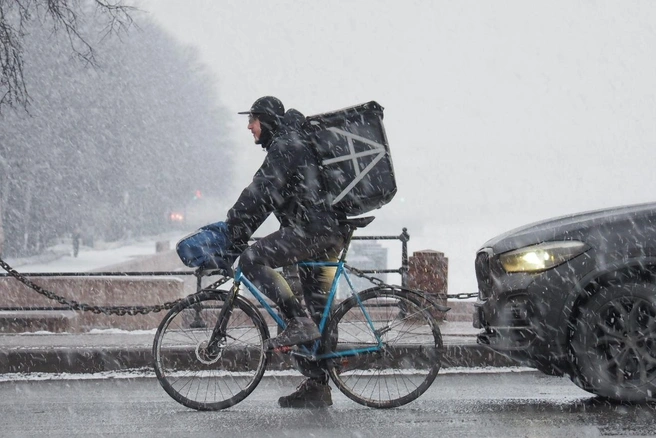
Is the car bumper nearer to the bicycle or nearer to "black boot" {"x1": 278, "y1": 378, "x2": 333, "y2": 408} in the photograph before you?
the bicycle

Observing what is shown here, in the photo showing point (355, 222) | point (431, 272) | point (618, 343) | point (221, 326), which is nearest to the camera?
point (618, 343)

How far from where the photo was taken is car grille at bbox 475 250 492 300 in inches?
224

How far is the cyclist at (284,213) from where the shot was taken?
17.6ft

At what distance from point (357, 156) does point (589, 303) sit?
5.61ft

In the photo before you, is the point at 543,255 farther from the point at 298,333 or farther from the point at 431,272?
the point at 431,272

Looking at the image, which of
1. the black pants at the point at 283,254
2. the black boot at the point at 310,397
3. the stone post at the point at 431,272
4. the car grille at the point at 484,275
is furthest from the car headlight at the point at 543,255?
the stone post at the point at 431,272

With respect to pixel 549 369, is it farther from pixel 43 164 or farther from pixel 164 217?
pixel 164 217

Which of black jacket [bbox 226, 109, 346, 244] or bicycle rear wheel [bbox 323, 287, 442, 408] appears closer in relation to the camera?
black jacket [bbox 226, 109, 346, 244]

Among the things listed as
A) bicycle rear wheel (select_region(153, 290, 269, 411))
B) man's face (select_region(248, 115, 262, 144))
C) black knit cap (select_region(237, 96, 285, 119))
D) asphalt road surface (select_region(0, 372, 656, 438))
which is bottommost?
asphalt road surface (select_region(0, 372, 656, 438))

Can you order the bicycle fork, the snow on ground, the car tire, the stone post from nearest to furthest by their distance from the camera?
the car tire < the bicycle fork < the stone post < the snow on ground

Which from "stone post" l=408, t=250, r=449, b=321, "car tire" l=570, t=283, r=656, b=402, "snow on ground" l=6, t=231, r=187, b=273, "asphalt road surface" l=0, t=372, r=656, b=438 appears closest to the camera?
"asphalt road surface" l=0, t=372, r=656, b=438

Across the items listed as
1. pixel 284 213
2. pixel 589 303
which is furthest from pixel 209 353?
pixel 589 303

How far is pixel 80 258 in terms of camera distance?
43062 millimetres

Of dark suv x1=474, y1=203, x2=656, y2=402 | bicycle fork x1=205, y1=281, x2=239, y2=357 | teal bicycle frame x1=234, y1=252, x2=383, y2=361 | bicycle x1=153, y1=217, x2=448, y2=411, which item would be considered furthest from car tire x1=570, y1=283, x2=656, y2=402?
bicycle fork x1=205, y1=281, x2=239, y2=357
